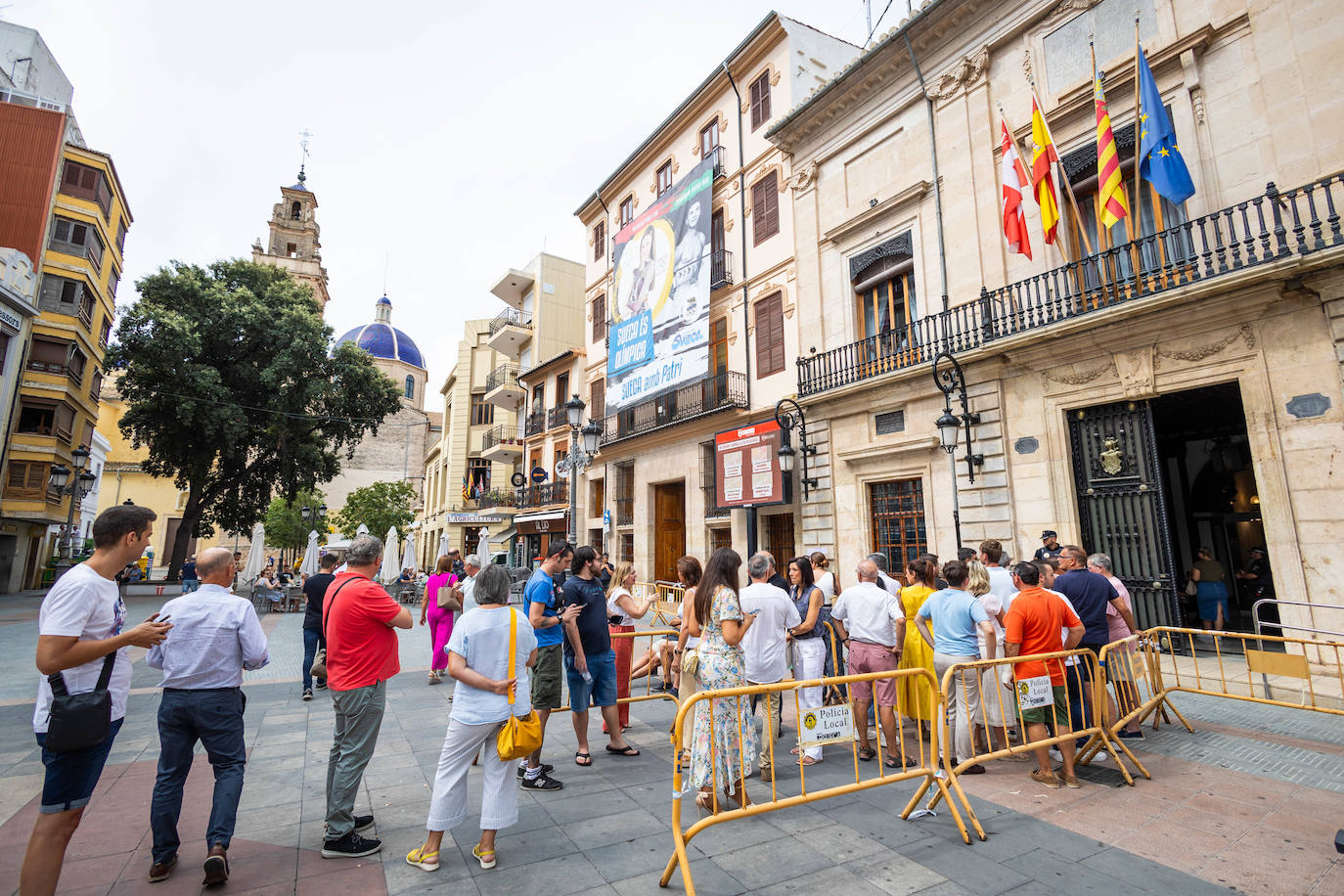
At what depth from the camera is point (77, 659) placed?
10.3 ft

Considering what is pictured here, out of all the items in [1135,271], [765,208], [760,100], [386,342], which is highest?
[386,342]

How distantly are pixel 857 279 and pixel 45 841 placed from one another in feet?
50.9

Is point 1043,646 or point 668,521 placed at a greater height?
point 668,521

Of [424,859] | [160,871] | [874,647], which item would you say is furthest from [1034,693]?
[160,871]

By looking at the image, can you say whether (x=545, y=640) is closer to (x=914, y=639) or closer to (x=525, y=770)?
(x=525, y=770)

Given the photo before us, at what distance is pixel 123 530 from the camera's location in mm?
3412

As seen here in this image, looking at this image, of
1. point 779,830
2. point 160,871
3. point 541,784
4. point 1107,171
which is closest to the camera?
point 160,871

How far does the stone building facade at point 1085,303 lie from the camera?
328 inches

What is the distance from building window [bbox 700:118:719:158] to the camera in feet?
67.5

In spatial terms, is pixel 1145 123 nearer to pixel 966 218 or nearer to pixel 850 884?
pixel 966 218

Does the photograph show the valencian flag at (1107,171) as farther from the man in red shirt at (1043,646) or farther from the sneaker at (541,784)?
the sneaker at (541,784)

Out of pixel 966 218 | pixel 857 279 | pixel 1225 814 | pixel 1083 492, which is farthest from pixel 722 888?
pixel 857 279

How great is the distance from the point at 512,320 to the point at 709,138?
1535 cm

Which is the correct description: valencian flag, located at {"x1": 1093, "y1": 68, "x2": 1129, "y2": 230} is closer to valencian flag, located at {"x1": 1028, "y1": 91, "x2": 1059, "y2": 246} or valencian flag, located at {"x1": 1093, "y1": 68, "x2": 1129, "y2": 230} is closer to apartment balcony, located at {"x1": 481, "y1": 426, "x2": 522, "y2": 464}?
valencian flag, located at {"x1": 1028, "y1": 91, "x2": 1059, "y2": 246}
